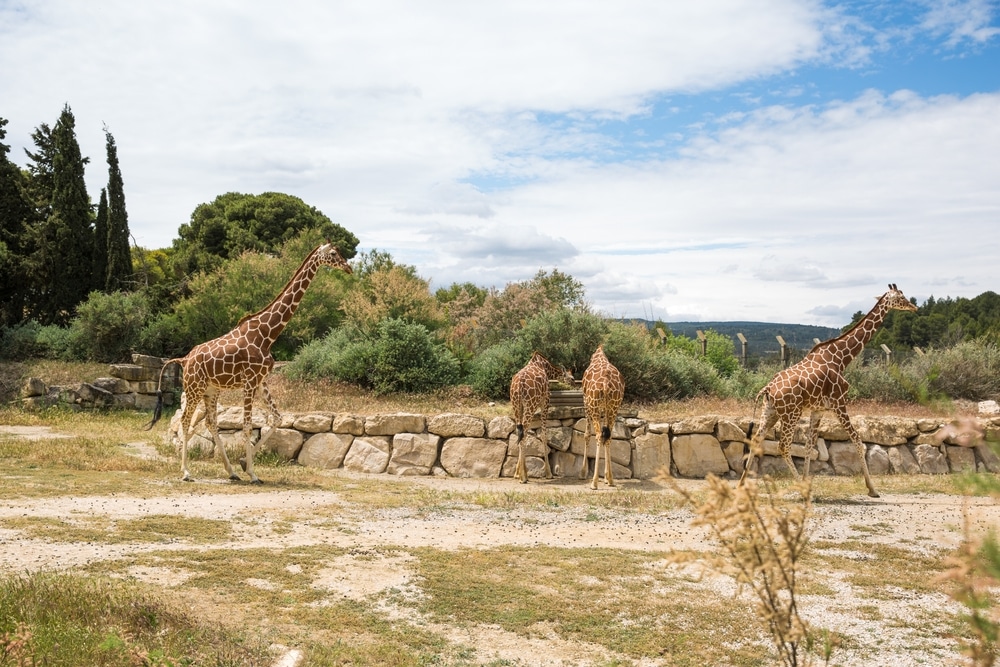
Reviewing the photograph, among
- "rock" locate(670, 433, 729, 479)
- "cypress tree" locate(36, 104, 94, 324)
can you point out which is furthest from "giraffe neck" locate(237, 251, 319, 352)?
"cypress tree" locate(36, 104, 94, 324)

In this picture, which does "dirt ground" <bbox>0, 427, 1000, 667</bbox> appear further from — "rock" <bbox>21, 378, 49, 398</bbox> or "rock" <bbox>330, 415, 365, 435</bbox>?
"rock" <bbox>21, 378, 49, 398</bbox>

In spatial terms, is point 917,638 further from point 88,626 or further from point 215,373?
point 215,373

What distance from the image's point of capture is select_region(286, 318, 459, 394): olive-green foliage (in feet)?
50.2

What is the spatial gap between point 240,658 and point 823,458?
11.2 metres

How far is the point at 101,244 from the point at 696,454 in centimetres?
1971

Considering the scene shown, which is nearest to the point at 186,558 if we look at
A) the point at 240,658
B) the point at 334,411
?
the point at 240,658

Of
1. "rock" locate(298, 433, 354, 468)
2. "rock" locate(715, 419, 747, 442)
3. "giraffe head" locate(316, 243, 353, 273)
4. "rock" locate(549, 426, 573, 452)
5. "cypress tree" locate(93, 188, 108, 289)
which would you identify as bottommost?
"rock" locate(298, 433, 354, 468)

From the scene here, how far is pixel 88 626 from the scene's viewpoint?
15.8 feet

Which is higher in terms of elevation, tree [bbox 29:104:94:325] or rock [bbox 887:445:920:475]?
tree [bbox 29:104:94:325]

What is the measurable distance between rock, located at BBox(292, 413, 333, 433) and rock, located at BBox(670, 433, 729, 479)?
18.8ft

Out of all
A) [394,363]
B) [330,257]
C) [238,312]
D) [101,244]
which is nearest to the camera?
[330,257]

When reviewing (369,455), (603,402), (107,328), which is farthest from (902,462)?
(107,328)

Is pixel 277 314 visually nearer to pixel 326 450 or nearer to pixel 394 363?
pixel 326 450

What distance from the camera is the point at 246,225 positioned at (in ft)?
126
